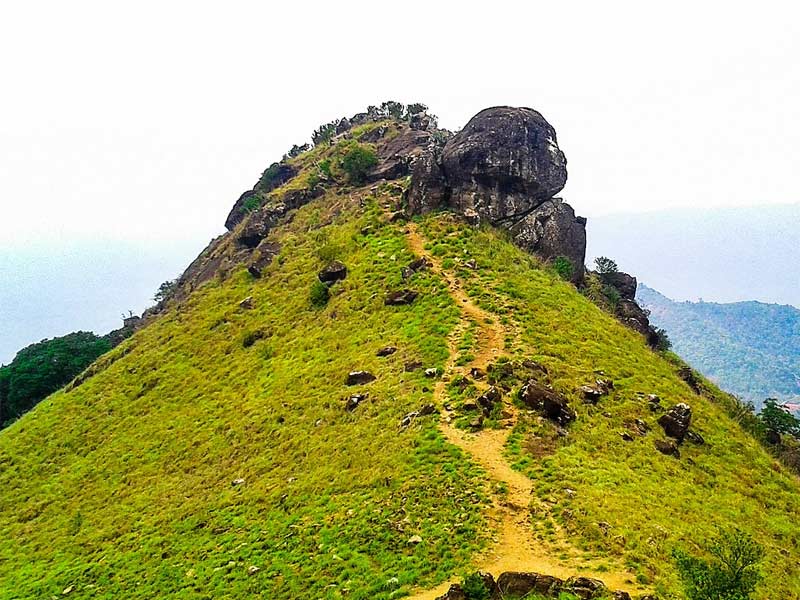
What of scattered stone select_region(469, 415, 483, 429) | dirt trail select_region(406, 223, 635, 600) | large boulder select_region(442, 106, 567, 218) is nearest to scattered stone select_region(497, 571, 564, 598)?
dirt trail select_region(406, 223, 635, 600)

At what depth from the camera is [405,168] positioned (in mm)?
70812

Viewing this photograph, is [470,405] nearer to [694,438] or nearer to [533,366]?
[533,366]

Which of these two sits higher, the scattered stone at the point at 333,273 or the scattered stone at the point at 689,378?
the scattered stone at the point at 333,273

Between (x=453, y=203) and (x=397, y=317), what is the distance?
18.8 metres

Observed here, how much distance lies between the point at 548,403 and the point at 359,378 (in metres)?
12.0

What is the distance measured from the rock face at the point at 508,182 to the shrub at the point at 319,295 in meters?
13.6

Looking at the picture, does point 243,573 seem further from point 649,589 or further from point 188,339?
point 188,339

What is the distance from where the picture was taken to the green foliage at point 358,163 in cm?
7169

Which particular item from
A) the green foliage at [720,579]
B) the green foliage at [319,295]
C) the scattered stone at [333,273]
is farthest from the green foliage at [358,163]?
the green foliage at [720,579]

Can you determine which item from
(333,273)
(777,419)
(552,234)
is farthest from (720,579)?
(552,234)

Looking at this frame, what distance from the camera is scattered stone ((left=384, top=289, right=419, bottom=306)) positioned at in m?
43.7

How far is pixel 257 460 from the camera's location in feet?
108

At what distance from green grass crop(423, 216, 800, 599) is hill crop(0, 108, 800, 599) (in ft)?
0.45

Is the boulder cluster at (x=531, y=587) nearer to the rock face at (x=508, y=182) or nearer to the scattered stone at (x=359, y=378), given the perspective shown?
the scattered stone at (x=359, y=378)
